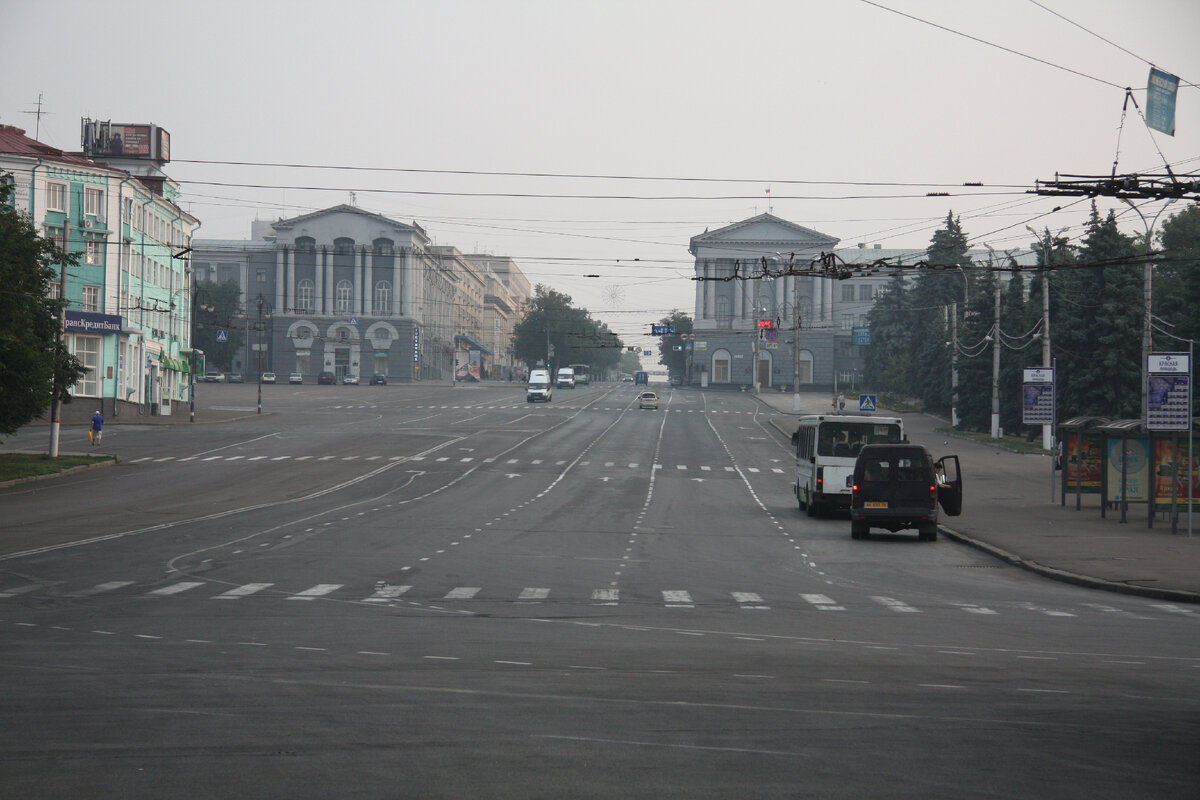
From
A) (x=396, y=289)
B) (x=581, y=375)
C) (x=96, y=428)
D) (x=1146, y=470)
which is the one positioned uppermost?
(x=396, y=289)

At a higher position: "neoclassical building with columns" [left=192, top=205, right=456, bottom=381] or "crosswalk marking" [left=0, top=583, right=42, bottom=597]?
"neoclassical building with columns" [left=192, top=205, right=456, bottom=381]

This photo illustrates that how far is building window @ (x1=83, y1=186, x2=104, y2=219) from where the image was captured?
7544 cm

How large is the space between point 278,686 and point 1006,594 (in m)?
13.4

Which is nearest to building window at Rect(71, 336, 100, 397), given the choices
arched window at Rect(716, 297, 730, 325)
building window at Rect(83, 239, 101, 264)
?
building window at Rect(83, 239, 101, 264)

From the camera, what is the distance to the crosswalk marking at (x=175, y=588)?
59.9ft

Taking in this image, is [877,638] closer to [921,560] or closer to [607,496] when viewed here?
[921,560]

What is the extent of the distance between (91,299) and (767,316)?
85.1 m

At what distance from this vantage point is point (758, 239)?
150 metres

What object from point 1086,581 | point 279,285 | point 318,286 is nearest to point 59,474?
point 1086,581

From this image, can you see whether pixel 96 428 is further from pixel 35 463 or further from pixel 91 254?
pixel 91 254

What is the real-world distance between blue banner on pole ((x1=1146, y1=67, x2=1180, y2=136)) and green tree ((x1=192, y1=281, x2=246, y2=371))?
449 ft

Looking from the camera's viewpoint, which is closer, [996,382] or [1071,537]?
[1071,537]

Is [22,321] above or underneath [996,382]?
above

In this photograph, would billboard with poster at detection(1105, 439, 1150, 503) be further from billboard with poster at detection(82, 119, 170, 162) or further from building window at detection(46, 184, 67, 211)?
billboard with poster at detection(82, 119, 170, 162)
